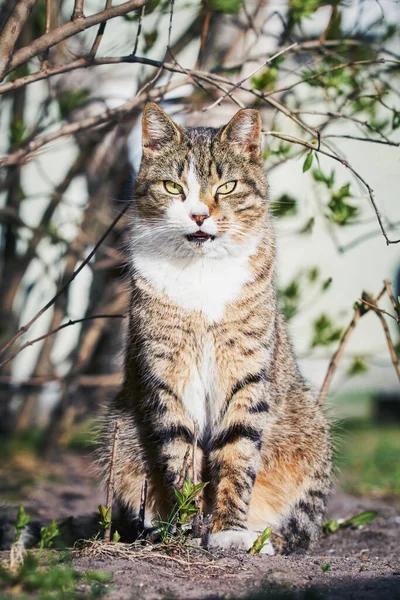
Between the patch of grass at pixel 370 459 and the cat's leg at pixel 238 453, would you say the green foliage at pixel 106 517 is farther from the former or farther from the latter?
the patch of grass at pixel 370 459

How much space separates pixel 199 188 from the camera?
124 inches

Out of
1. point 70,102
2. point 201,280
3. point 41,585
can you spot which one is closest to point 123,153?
point 70,102

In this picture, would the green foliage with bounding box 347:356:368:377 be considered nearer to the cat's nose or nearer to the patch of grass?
the patch of grass

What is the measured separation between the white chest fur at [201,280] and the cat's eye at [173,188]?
0.28 metres

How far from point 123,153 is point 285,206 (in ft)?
4.92

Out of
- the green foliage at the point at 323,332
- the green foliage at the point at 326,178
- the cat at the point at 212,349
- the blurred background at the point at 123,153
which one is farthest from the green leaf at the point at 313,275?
the cat at the point at 212,349

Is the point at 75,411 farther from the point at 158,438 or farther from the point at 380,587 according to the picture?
the point at 380,587

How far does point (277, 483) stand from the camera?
340 cm

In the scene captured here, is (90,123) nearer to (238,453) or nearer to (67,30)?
(67,30)

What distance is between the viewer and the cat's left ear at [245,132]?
3203 mm

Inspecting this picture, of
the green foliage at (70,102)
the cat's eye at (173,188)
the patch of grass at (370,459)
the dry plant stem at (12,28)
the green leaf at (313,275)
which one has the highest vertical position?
the green foliage at (70,102)

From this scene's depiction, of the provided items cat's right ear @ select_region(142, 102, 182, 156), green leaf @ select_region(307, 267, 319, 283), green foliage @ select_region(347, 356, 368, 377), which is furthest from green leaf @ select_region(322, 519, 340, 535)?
cat's right ear @ select_region(142, 102, 182, 156)

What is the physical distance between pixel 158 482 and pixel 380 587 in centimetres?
120

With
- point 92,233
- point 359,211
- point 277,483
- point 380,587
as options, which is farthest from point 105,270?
point 380,587
